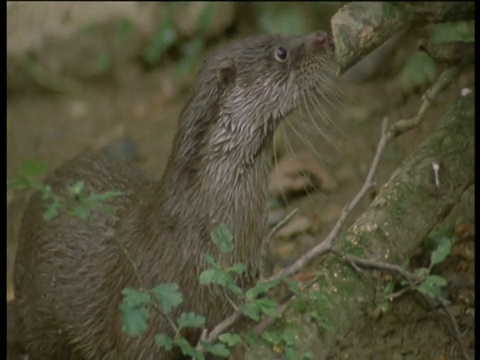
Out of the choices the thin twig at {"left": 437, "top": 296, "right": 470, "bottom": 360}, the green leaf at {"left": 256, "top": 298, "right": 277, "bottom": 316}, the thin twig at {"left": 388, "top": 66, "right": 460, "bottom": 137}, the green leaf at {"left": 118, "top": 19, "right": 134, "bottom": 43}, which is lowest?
the thin twig at {"left": 437, "top": 296, "right": 470, "bottom": 360}

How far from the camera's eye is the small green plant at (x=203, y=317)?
8.79ft

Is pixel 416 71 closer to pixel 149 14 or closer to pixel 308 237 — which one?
pixel 308 237

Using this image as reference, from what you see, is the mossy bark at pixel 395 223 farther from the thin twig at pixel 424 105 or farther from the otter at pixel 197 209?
the otter at pixel 197 209

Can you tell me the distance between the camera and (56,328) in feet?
11.6

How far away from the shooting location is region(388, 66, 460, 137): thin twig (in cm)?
345

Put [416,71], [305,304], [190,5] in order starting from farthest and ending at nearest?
[190,5] < [416,71] < [305,304]

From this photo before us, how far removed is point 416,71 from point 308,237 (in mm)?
905

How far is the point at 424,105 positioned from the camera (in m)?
3.48

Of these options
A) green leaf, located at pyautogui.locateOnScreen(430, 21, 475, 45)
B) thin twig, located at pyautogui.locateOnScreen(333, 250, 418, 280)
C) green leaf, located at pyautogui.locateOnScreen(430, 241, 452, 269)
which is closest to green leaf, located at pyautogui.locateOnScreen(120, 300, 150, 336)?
thin twig, located at pyautogui.locateOnScreen(333, 250, 418, 280)

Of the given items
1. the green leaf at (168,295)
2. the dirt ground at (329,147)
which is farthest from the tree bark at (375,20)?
the green leaf at (168,295)

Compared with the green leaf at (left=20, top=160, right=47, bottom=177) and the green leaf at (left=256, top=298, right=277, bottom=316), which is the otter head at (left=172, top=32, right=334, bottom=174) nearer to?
the green leaf at (left=256, top=298, right=277, bottom=316)

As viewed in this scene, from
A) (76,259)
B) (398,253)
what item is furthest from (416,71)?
(76,259)

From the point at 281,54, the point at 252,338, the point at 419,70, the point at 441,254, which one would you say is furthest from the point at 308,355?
the point at 419,70

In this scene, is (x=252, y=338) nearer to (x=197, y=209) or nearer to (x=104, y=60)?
(x=197, y=209)
